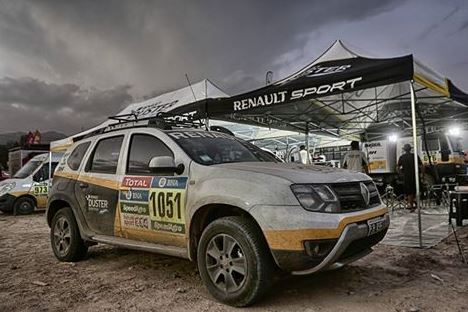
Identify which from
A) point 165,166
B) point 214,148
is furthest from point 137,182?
point 214,148

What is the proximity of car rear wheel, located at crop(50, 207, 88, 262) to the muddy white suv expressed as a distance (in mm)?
19

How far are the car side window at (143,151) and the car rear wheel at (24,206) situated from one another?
33.1ft

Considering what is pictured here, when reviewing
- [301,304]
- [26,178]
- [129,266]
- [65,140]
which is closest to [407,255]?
[301,304]

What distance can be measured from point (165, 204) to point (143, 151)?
0.84 meters

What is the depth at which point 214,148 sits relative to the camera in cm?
413

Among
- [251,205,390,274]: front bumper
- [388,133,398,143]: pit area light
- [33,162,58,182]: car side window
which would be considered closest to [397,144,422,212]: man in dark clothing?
[388,133,398,143]: pit area light

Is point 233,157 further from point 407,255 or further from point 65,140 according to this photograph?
point 65,140

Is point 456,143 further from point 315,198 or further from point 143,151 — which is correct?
point 143,151

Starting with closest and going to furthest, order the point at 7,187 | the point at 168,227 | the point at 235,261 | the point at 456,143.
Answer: the point at 235,261
the point at 168,227
the point at 7,187
the point at 456,143

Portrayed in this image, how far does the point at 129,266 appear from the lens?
4.80 meters

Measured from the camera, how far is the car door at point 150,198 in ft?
12.1

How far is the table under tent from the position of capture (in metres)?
5.51

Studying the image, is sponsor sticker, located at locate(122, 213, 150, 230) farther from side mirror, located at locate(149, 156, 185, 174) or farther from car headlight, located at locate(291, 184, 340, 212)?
car headlight, located at locate(291, 184, 340, 212)

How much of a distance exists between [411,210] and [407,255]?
5433 millimetres
